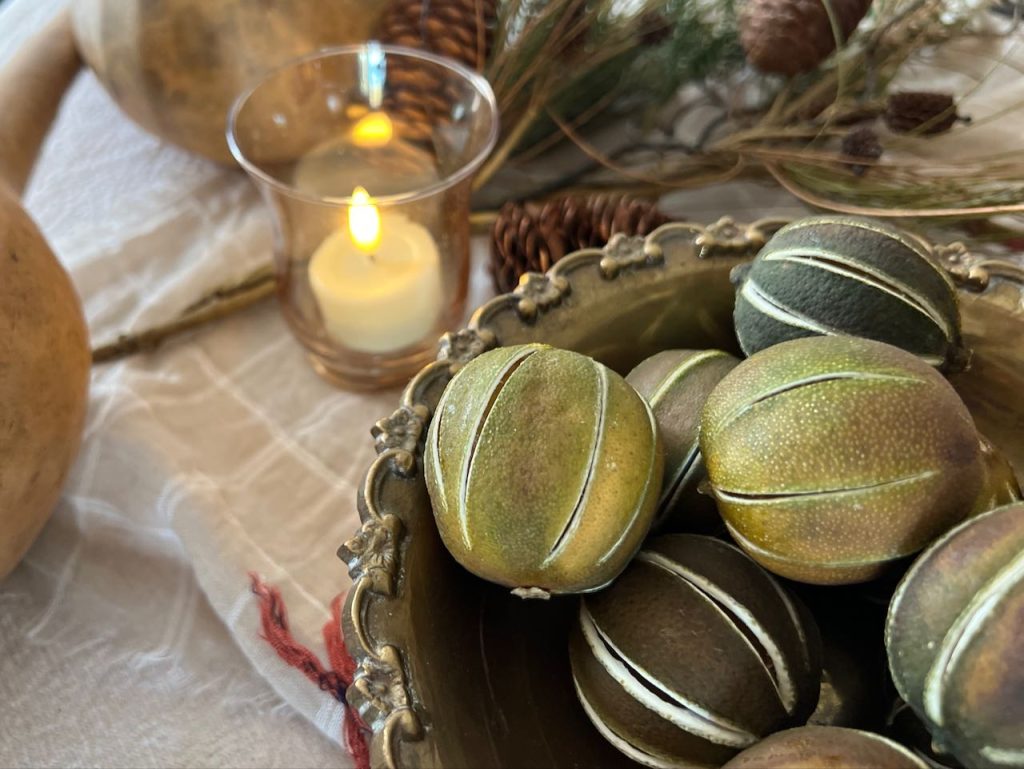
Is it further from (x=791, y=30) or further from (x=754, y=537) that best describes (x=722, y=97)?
(x=754, y=537)

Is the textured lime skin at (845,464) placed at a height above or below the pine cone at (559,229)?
above

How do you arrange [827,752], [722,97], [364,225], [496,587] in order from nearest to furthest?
1. [827,752]
2. [496,587]
3. [364,225]
4. [722,97]

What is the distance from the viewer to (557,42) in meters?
0.53

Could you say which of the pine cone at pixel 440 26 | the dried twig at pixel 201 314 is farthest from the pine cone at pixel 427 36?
the dried twig at pixel 201 314

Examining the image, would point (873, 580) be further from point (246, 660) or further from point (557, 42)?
point (557, 42)

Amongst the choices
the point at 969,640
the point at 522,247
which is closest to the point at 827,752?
the point at 969,640

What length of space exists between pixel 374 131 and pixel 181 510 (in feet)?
0.77

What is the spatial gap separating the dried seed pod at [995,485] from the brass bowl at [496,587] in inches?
1.8

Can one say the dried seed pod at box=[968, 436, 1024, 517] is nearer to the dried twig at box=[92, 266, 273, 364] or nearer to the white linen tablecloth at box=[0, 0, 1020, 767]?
the white linen tablecloth at box=[0, 0, 1020, 767]

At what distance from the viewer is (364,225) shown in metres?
0.45

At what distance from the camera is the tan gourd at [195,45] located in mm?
483

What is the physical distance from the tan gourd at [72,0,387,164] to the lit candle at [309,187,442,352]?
10 centimetres

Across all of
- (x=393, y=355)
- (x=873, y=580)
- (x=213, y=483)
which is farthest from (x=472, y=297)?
(x=873, y=580)

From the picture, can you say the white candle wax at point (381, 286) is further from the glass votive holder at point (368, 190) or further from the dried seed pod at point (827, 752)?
the dried seed pod at point (827, 752)
